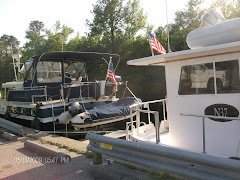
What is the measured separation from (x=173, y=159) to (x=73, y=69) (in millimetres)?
9532

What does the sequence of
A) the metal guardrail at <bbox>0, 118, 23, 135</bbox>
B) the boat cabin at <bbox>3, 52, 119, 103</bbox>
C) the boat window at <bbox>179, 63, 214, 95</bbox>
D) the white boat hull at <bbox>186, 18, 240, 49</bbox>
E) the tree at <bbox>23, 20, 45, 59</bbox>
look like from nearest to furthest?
the white boat hull at <bbox>186, 18, 240, 49</bbox>, the boat window at <bbox>179, 63, 214, 95</bbox>, the metal guardrail at <bbox>0, 118, 23, 135</bbox>, the boat cabin at <bbox>3, 52, 119, 103</bbox>, the tree at <bbox>23, 20, 45, 59</bbox>

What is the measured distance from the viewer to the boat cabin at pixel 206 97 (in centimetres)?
386

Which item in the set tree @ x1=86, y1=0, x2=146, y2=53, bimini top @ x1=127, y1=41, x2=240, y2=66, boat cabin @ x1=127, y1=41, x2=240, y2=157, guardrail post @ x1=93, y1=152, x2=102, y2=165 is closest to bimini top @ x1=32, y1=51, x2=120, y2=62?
boat cabin @ x1=127, y1=41, x2=240, y2=157

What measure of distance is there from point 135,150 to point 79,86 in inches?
293

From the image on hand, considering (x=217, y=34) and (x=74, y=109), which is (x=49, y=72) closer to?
(x=74, y=109)

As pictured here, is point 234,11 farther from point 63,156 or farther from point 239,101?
point 63,156

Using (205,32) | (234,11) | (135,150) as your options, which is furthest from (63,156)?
(234,11)

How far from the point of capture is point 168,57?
444 centimetres

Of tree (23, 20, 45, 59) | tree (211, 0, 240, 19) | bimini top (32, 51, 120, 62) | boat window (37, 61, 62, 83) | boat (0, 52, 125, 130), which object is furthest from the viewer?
tree (23, 20, 45, 59)

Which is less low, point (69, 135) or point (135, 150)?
point (135, 150)

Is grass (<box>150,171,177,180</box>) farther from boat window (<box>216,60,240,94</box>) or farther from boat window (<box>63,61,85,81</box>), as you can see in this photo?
boat window (<box>63,61,85,81</box>)

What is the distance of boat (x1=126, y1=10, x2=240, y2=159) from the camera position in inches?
152

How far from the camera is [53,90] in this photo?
10656mm
